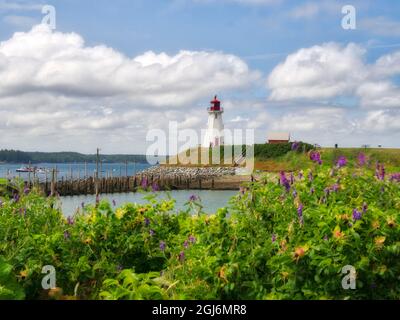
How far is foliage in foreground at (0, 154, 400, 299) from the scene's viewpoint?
4.20 metres

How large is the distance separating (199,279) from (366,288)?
144 centimetres

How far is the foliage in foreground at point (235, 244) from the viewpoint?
4.20 metres

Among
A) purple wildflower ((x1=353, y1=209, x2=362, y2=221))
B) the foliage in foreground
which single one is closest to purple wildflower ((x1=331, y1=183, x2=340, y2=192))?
the foliage in foreground

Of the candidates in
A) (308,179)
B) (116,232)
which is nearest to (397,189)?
(308,179)

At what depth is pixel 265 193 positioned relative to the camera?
19.2ft

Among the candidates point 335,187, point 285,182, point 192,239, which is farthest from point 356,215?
point 192,239

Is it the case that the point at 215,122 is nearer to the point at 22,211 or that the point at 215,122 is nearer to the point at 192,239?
the point at 22,211

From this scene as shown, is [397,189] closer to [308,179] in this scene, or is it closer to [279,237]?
[308,179]

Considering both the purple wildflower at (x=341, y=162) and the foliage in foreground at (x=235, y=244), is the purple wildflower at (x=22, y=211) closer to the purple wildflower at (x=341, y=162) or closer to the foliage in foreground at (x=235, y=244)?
the foliage in foreground at (x=235, y=244)

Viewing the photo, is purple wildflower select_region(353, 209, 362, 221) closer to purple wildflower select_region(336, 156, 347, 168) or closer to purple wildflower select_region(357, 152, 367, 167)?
purple wildflower select_region(336, 156, 347, 168)

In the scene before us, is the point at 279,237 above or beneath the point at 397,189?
beneath

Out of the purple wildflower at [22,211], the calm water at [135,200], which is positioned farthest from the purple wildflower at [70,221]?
the calm water at [135,200]

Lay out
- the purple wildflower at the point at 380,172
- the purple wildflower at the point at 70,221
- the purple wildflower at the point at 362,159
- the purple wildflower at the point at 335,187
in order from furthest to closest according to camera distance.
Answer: the purple wildflower at the point at 362,159
the purple wildflower at the point at 70,221
the purple wildflower at the point at 380,172
the purple wildflower at the point at 335,187
